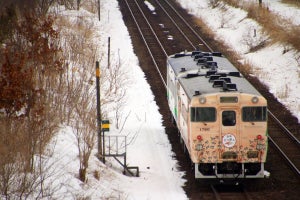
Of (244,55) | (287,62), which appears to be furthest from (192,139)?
(244,55)

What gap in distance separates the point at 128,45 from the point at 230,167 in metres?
23.9

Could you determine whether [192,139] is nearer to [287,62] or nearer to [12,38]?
[12,38]

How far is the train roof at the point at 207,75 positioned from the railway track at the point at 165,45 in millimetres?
2788

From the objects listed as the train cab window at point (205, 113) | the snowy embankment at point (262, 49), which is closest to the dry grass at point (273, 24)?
the snowy embankment at point (262, 49)

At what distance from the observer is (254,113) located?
17.8 metres

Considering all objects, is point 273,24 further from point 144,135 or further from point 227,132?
point 227,132

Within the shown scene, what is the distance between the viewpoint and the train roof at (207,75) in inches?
719

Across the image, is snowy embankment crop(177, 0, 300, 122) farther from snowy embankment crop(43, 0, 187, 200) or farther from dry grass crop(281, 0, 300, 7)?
snowy embankment crop(43, 0, 187, 200)

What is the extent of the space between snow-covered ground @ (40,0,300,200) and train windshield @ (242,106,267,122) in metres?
2.92

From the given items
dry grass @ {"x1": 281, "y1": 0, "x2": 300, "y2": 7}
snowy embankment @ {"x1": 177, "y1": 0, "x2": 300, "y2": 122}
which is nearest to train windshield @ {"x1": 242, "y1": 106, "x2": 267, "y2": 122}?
snowy embankment @ {"x1": 177, "y1": 0, "x2": 300, "y2": 122}

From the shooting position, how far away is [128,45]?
40.9 metres

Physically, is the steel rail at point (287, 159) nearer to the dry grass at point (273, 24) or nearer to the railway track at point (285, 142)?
the railway track at point (285, 142)

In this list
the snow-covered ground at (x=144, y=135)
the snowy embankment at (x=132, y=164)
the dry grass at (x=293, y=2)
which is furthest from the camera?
the dry grass at (x=293, y=2)

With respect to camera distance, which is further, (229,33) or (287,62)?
(229,33)
